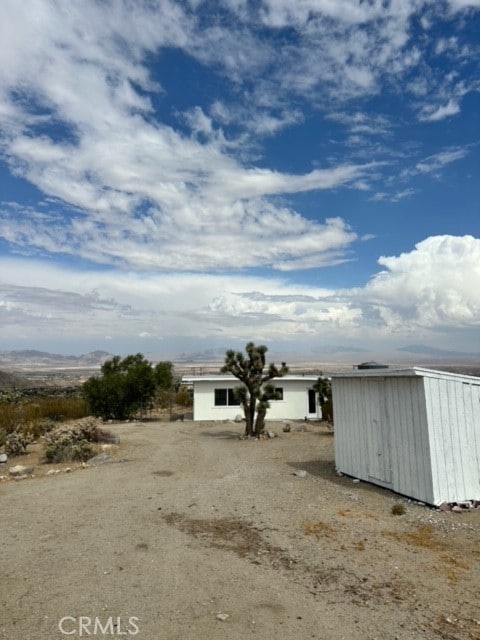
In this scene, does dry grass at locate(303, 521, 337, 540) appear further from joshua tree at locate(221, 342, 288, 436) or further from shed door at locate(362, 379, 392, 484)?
joshua tree at locate(221, 342, 288, 436)

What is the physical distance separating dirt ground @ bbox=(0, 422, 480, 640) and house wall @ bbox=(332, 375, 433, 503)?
1.24ft

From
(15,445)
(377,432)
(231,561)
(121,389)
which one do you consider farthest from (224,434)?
(231,561)

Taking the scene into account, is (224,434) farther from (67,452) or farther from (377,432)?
(377,432)

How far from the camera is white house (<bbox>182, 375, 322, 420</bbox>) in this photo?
2856 cm

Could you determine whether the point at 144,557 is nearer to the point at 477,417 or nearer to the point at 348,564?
the point at 348,564

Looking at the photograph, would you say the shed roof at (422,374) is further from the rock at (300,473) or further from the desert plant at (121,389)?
the desert plant at (121,389)

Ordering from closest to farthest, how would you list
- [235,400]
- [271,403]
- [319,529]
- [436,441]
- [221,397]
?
[319,529] → [436,441] → [235,400] → [221,397] → [271,403]

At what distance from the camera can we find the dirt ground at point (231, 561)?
15.7 ft

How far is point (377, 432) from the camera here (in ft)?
34.4

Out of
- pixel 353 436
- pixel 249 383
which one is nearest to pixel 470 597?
pixel 353 436

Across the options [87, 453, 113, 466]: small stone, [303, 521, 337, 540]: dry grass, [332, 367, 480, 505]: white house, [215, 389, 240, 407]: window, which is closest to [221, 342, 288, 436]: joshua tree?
[87, 453, 113, 466]: small stone

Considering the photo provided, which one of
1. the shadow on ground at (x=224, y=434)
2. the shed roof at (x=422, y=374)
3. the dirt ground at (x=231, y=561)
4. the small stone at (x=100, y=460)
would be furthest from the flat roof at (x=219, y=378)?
the shed roof at (x=422, y=374)

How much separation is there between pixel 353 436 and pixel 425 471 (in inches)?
98.8

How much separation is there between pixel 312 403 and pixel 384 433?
19.4m
